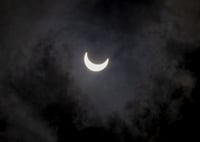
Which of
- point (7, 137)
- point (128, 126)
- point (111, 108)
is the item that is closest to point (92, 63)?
point (111, 108)

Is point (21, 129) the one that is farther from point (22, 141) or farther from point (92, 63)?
point (92, 63)

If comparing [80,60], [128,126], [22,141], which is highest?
[80,60]

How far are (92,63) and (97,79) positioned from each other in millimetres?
3171

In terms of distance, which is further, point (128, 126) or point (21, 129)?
point (21, 129)

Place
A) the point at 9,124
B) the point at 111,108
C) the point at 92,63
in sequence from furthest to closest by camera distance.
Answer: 1. the point at 9,124
2. the point at 111,108
3. the point at 92,63

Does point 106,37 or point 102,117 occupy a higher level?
point 106,37

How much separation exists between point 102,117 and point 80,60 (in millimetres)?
4310

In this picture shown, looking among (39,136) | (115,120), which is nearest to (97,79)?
(115,120)

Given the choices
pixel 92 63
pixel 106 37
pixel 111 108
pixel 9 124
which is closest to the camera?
pixel 92 63

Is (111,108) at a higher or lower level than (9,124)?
lower

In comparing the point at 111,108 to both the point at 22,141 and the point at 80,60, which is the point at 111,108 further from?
the point at 22,141

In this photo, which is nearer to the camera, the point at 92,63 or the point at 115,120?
the point at 92,63

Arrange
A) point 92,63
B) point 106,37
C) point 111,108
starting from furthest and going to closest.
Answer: point 111,108
point 106,37
point 92,63

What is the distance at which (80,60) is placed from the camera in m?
14.4
